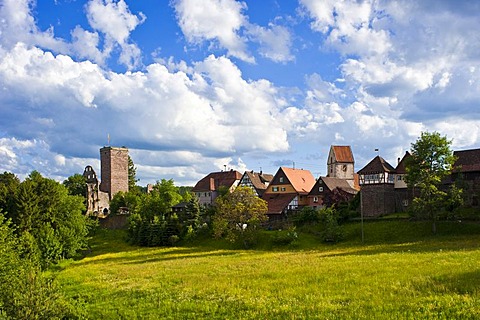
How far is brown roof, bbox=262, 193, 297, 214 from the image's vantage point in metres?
74.1

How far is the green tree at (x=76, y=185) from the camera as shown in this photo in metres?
106

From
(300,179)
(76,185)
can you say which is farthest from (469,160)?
(76,185)

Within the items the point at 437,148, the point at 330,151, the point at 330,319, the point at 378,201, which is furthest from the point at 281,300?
the point at 330,151

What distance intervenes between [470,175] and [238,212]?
30.1 metres

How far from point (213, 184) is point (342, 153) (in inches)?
1041

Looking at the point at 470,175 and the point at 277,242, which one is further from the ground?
the point at 470,175

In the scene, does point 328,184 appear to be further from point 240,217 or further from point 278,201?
A: point 240,217

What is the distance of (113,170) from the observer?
114250 mm

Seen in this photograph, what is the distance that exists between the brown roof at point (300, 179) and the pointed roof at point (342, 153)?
6.25 metres

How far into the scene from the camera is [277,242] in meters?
56.7

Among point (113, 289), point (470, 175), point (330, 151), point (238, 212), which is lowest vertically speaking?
point (113, 289)

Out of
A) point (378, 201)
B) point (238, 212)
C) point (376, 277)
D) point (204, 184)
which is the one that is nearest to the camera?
point (376, 277)

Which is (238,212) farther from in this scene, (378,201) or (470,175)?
(470,175)

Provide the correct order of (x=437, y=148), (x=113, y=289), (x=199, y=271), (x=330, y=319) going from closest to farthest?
(x=330, y=319)
(x=113, y=289)
(x=199, y=271)
(x=437, y=148)
